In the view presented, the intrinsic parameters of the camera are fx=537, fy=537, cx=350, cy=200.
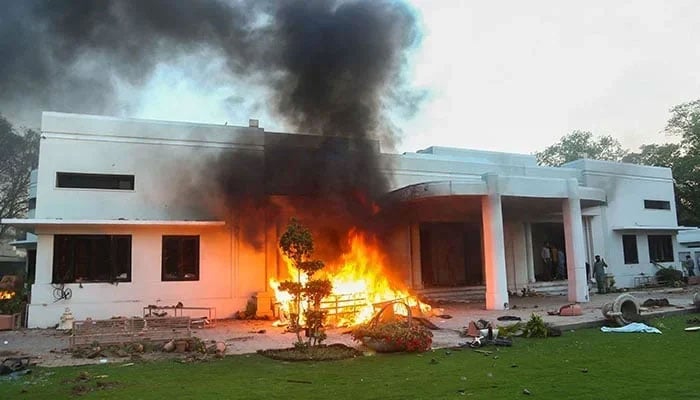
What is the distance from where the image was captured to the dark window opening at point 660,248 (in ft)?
85.1

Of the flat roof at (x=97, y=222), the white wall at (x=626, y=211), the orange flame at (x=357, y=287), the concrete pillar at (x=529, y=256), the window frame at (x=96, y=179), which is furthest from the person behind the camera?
the white wall at (x=626, y=211)

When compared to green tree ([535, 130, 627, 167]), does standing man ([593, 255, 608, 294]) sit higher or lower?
lower

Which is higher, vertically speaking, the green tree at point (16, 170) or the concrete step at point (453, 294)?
the green tree at point (16, 170)

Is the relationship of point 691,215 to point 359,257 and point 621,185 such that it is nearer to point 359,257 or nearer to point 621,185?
point 621,185

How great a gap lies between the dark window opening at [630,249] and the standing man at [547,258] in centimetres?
450

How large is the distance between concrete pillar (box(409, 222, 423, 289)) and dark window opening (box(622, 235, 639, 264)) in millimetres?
11281

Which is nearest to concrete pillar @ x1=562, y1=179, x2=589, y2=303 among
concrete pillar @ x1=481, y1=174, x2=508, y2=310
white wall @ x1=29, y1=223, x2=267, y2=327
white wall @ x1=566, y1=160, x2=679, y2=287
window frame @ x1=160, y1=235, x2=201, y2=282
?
concrete pillar @ x1=481, y1=174, x2=508, y2=310

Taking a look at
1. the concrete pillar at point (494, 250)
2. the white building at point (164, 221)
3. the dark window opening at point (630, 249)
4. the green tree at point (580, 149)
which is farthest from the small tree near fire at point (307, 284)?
the green tree at point (580, 149)

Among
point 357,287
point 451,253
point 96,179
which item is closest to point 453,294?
point 451,253

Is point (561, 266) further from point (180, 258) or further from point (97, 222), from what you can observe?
point (97, 222)

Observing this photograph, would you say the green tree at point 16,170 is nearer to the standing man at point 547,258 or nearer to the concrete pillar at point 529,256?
the concrete pillar at point 529,256

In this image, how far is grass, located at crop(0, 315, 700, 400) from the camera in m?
6.52

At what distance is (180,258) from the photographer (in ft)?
52.7

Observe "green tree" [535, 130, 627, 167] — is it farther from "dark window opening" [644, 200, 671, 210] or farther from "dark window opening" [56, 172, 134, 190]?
"dark window opening" [56, 172, 134, 190]
